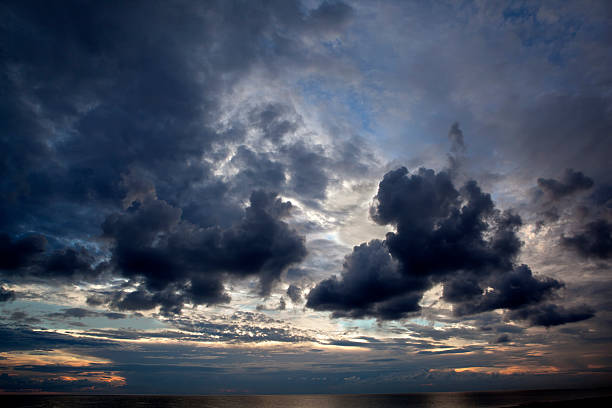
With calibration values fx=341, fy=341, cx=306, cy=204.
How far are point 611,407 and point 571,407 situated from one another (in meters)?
14.7

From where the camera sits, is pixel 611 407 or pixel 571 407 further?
pixel 571 407

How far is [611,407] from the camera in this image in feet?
419

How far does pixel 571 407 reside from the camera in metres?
139
